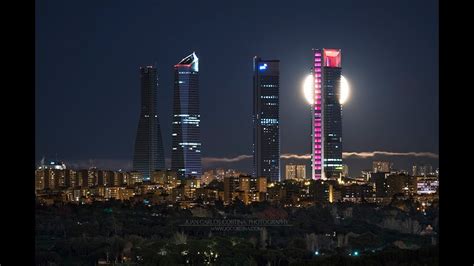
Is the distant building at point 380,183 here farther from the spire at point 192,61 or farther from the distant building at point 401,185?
the spire at point 192,61

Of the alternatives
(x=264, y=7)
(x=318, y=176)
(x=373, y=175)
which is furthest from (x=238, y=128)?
(x=318, y=176)

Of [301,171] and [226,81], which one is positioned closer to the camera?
[226,81]

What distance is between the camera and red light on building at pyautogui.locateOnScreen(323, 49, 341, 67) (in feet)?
54.3

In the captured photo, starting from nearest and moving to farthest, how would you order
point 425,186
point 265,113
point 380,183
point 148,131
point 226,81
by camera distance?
point 226,81, point 425,186, point 148,131, point 265,113, point 380,183

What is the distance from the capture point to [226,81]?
12.1 metres

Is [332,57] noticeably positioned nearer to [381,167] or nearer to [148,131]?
[381,167]

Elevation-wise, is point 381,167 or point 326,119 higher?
point 326,119

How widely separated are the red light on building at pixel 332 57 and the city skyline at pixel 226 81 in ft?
4.74

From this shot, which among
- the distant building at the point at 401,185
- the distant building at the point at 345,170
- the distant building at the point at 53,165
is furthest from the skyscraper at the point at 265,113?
the distant building at the point at 53,165

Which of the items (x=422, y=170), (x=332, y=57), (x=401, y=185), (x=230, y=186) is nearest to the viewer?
(x=422, y=170)

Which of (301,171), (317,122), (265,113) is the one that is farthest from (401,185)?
(301,171)

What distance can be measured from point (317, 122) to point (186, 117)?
4.72 meters

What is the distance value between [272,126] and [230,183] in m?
1.71
